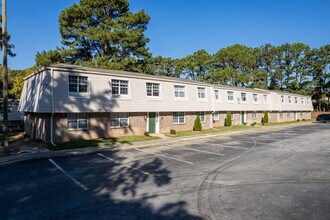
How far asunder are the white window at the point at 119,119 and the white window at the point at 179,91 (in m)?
6.70

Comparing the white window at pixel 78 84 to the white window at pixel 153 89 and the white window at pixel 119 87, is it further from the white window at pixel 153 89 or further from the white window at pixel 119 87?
the white window at pixel 153 89

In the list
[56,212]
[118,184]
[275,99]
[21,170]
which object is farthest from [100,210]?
[275,99]

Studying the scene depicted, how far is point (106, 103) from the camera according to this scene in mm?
19156

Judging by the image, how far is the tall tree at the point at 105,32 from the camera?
116 feet

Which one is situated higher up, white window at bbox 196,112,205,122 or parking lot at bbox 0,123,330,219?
white window at bbox 196,112,205,122

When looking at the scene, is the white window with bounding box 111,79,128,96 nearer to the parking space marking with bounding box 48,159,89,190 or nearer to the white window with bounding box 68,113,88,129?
the white window with bounding box 68,113,88,129

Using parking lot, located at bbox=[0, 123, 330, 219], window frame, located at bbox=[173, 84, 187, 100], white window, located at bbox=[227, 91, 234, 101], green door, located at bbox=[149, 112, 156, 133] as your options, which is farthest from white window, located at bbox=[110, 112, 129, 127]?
white window, located at bbox=[227, 91, 234, 101]

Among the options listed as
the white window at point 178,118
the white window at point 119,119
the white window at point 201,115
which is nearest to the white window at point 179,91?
the white window at point 178,118

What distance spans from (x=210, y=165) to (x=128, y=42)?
2996 cm

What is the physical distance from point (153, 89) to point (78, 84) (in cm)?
773

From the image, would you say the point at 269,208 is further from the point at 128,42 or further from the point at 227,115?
the point at 128,42

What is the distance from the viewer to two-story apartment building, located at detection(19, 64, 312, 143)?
1689cm

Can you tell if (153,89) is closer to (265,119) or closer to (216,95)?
(216,95)

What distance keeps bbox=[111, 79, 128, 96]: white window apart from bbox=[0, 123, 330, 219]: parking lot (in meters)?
8.12
